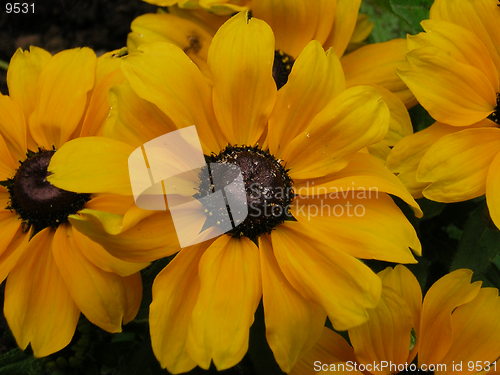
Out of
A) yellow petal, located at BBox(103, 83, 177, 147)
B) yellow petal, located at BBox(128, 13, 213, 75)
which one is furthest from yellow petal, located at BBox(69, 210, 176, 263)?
yellow petal, located at BBox(128, 13, 213, 75)

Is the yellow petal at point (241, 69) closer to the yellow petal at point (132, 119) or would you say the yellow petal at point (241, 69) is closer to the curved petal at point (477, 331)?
the yellow petal at point (132, 119)

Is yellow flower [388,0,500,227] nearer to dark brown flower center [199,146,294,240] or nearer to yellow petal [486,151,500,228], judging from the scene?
yellow petal [486,151,500,228]

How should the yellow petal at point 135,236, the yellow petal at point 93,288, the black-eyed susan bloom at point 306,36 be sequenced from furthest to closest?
the black-eyed susan bloom at point 306,36 → the yellow petal at point 93,288 → the yellow petal at point 135,236

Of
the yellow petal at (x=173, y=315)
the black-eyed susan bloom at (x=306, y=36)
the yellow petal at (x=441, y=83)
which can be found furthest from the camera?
the black-eyed susan bloom at (x=306, y=36)

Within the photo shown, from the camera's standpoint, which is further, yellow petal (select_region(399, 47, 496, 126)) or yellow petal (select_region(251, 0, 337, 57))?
yellow petal (select_region(251, 0, 337, 57))

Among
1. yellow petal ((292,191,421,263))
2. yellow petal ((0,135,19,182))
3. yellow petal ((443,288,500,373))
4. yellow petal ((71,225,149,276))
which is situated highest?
yellow petal ((292,191,421,263))

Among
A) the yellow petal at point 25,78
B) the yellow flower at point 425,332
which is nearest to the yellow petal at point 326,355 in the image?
the yellow flower at point 425,332

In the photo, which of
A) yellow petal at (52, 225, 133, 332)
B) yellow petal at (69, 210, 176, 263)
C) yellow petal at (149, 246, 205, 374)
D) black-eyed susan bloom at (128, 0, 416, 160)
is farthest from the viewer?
black-eyed susan bloom at (128, 0, 416, 160)
